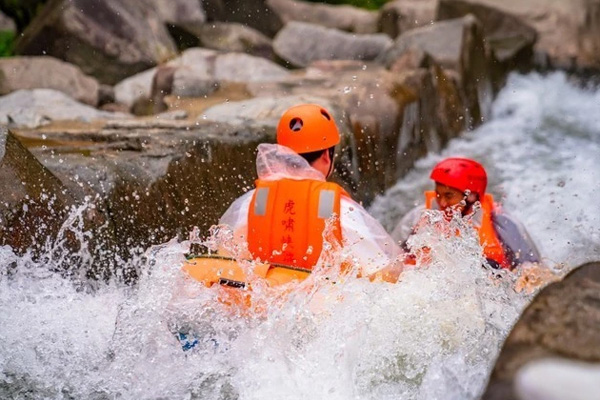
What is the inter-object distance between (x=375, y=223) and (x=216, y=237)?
74cm

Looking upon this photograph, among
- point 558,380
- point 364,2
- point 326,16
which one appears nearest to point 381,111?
point 558,380

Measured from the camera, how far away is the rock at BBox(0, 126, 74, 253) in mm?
4266

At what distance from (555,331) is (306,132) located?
85.7 inches

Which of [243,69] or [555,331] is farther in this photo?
[243,69]

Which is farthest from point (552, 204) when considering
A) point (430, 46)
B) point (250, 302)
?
point (250, 302)

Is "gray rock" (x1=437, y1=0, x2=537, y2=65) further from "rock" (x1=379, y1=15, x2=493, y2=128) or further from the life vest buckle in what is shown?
the life vest buckle

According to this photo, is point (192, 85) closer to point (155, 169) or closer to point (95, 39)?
point (95, 39)

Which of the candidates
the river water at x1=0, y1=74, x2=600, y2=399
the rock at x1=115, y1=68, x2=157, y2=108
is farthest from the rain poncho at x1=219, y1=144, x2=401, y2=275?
the rock at x1=115, y1=68, x2=157, y2=108

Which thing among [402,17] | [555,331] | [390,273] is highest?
[555,331]

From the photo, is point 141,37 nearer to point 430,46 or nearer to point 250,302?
point 430,46

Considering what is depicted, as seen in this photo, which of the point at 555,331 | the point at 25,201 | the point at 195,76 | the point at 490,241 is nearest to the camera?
the point at 555,331

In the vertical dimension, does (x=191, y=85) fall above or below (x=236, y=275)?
below

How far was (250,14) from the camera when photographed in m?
14.5

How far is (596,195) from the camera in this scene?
783 centimetres
